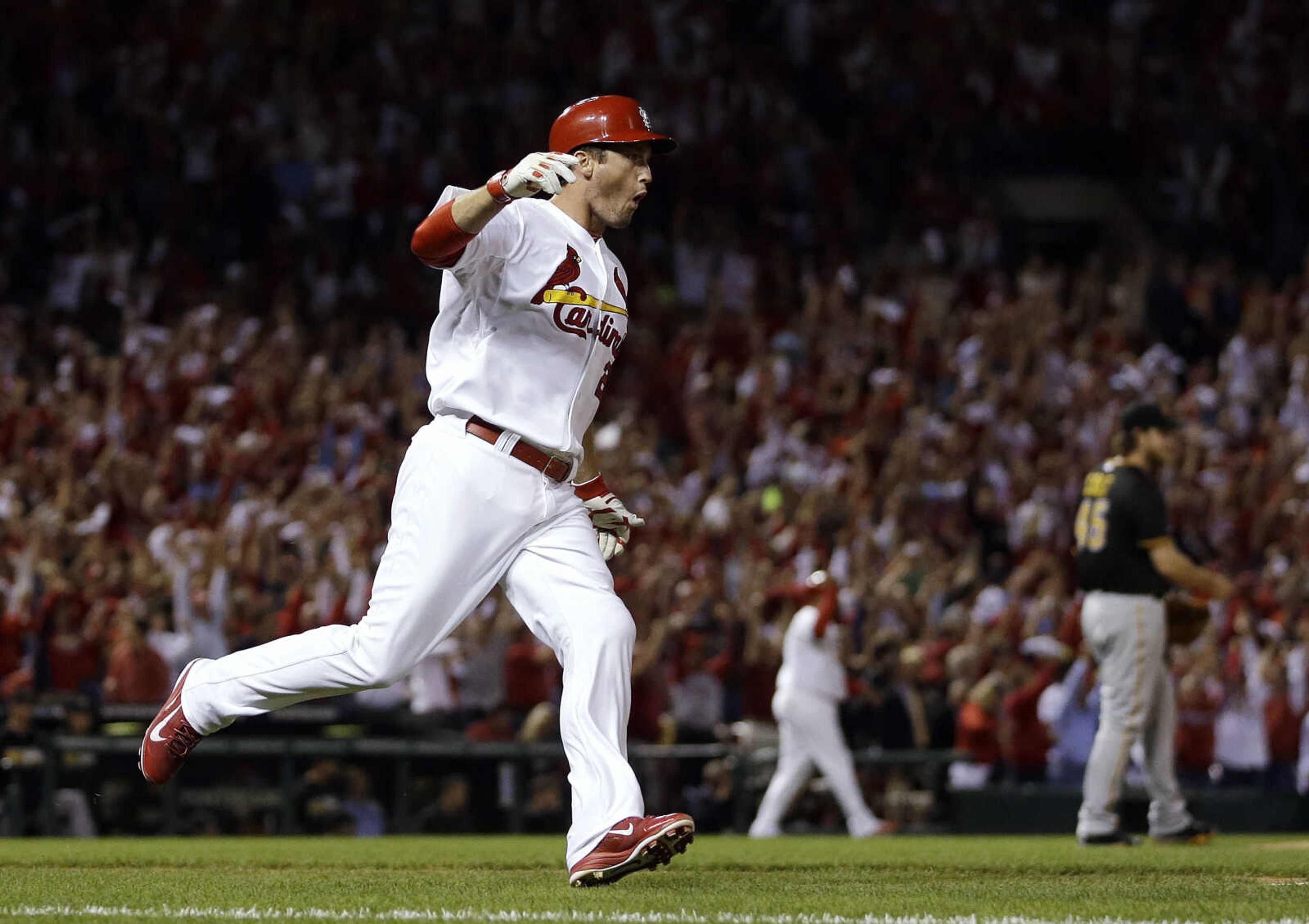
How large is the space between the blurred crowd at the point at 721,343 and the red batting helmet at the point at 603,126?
7236mm

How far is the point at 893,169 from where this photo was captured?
2270 cm

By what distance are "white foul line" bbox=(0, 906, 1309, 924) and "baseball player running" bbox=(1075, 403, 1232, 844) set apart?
3.78 metres

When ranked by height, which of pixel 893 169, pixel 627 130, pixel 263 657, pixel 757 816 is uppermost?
pixel 893 169

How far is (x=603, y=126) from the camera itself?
19.4 feet

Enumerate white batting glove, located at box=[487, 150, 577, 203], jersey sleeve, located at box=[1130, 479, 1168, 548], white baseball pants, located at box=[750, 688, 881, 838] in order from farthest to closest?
white baseball pants, located at box=[750, 688, 881, 838] → jersey sleeve, located at box=[1130, 479, 1168, 548] → white batting glove, located at box=[487, 150, 577, 203]

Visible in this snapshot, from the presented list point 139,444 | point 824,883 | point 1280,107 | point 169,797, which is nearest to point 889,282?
point 1280,107

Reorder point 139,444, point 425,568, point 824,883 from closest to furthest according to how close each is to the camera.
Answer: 1. point 425,568
2. point 824,883
3. point 139,444

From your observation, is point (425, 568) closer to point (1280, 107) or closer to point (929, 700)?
point (929, 700)

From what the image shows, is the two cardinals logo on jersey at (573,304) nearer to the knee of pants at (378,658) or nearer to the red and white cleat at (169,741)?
the knee of pants at (378,658)

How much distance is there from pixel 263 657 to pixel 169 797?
21.8 feet

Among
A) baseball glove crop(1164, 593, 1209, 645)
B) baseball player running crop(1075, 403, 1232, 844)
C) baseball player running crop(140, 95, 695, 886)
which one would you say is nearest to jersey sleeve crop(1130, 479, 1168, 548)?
baseball player running crop(1075, 403, 1232, 844)

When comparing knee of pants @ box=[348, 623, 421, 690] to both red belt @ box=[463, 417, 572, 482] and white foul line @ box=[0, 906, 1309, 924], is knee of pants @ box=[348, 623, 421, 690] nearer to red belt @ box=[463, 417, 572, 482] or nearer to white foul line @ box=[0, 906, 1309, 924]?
red belt @ box=[463, 417, 572, 482]

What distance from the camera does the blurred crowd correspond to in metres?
13.8

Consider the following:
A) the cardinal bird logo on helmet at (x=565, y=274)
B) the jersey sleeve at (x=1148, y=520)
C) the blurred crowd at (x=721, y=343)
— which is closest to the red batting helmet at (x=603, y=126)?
the cardinal bird logo on helmet at (x=565, y=274)
